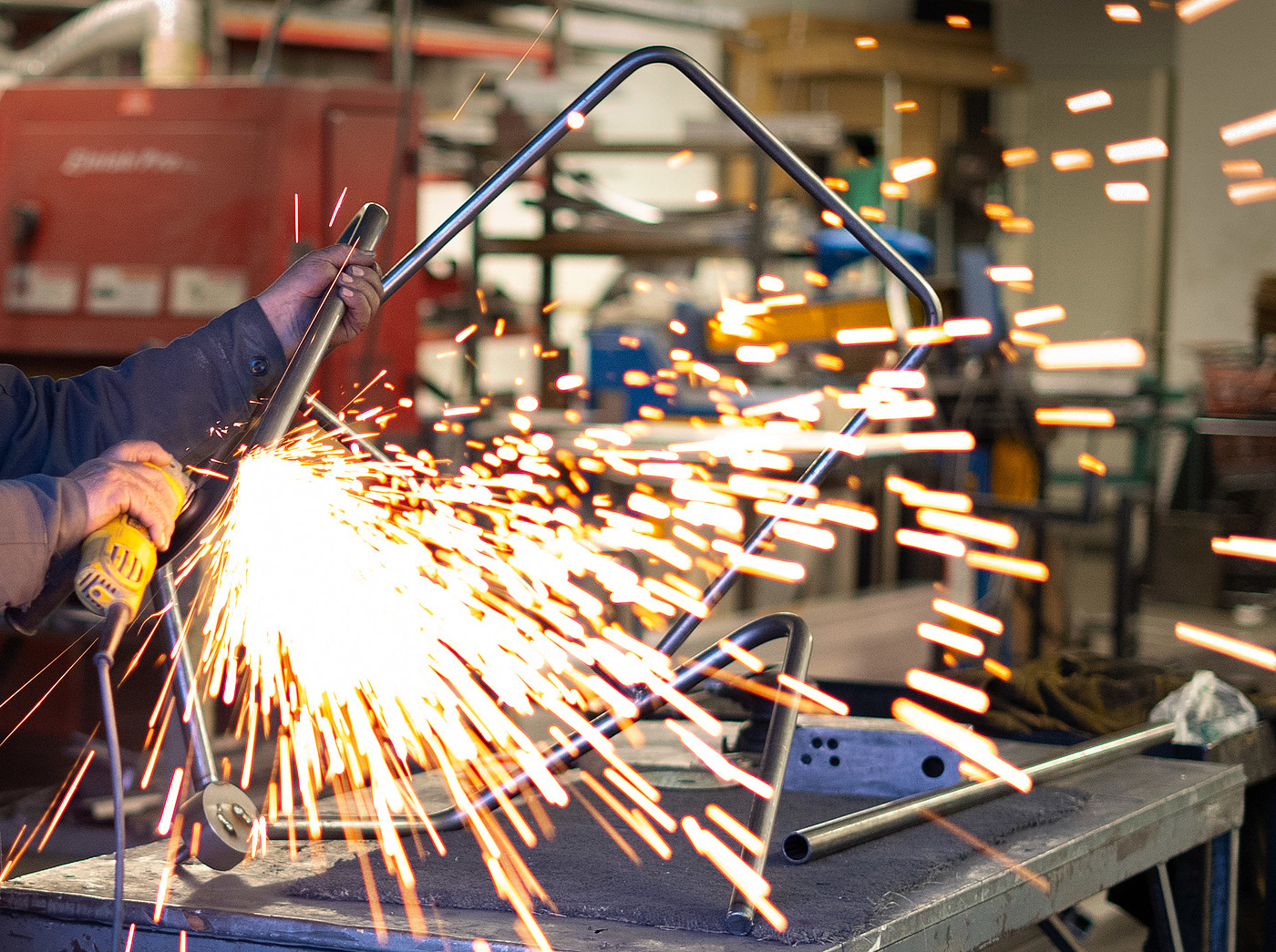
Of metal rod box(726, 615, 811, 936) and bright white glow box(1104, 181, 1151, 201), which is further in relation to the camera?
bright white glow box(1104, 181, 1151, 201)

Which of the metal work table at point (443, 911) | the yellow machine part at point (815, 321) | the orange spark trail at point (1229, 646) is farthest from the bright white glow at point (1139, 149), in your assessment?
the metal work table at point (443, 911)

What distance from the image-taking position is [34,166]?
331cm

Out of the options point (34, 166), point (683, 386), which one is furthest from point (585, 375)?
point (34, 166)

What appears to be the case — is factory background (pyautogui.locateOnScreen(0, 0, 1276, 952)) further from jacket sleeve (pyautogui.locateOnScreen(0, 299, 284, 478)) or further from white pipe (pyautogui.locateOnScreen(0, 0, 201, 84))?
jacket sleeve (pyautogui.locateOnScreen(0, 299, 284, 478))

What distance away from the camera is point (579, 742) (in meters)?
1.40

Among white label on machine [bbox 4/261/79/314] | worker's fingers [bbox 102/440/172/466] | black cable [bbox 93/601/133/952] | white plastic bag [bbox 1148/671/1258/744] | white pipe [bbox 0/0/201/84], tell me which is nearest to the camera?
black cable [bbox 93/601/133/952]

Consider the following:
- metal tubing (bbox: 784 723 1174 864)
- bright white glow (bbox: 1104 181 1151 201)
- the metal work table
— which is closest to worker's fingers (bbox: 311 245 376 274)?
the metal work table

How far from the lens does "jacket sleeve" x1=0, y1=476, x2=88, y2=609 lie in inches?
41.9

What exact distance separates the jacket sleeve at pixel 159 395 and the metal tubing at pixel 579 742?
47cm

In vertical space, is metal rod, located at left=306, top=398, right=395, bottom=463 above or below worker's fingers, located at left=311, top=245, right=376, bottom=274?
below

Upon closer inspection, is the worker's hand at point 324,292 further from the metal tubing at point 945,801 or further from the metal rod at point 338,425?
the metal tubing at point 945,801

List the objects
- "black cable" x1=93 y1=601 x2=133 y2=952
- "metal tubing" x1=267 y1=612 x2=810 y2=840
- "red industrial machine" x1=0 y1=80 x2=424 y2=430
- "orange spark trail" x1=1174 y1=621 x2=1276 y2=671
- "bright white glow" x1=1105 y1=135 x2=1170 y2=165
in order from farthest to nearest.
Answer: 1. "bright white glow" x1=1105 y1=135 x2=1170 y2=165
2. "red industrial machine" x1=0 y1=80 x2=424 y2=430
3. "orange spark trail" x1=1174 y1=621 x2=1276 y2=671
4. "metal tubing" x1=267 y1=612 x2=810 y2=840
5. "black cable" x1=93 y1=601 x2=133 y2=952

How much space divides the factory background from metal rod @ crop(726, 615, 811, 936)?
230 millimetres

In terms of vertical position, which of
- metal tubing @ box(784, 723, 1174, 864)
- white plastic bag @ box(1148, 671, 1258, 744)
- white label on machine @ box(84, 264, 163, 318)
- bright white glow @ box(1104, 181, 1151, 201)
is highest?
bright white glow @ box(1104, 181, 1151, 201)
